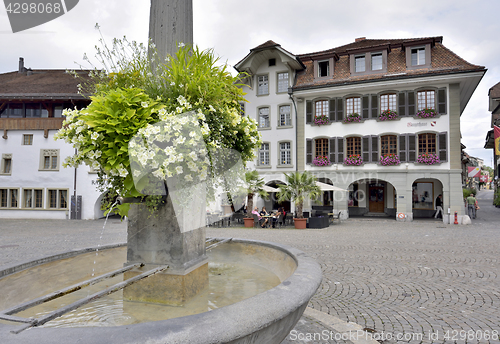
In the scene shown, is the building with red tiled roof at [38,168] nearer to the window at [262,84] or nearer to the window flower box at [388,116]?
the window at [262,84]

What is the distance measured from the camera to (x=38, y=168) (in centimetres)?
2506

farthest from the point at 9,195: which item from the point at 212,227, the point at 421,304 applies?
the point at 421,304

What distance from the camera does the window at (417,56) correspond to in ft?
72.2

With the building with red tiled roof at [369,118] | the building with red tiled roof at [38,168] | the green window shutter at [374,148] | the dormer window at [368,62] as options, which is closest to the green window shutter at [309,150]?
the building with red tiled roof at [369,118]

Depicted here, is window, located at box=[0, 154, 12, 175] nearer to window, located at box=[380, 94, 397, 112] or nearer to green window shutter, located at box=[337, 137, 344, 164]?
green window shutter, located at box=[337, 137, 344, 164]

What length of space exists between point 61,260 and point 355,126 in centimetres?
2214

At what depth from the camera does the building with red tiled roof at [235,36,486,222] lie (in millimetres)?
21141

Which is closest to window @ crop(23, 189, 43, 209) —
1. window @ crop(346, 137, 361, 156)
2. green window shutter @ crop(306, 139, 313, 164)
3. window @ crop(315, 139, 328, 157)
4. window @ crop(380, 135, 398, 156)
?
green window shutter @ crop(306, 139, 313, 164)

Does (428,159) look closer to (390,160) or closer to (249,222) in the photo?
(390,160)

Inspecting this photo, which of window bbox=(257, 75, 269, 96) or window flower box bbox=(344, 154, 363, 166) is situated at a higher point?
window bbox=(257, 75, 269, 96)

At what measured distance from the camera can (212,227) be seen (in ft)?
61.3

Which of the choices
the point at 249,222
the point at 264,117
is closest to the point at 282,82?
the point at 264,117

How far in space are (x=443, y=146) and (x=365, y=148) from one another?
4.54 metres

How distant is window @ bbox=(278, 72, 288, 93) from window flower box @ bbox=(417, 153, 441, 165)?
10354 mm
